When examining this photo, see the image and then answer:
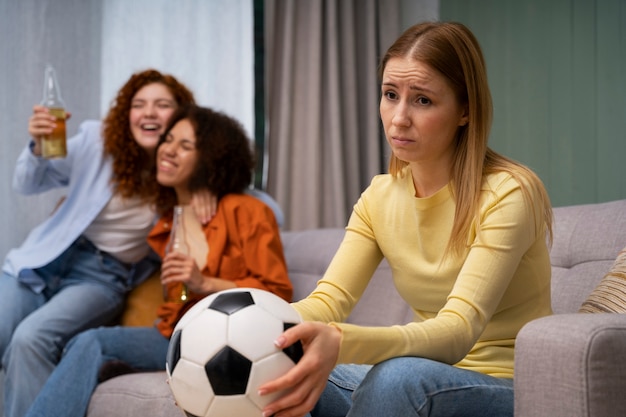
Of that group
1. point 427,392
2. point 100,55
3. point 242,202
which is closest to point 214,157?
point 242,202

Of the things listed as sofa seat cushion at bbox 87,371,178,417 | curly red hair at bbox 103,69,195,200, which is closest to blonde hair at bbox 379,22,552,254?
sofa seat cushion at bbox 87,371,178,417

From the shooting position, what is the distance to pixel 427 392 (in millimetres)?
1292

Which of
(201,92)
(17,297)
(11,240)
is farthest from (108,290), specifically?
(201,92)

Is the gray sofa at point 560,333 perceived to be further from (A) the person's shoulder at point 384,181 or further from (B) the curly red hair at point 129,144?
(B) the curly red hair at point 129,144

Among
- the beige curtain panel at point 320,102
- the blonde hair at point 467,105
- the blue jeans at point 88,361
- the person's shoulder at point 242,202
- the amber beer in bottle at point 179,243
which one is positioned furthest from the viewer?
the beige curtain panel at point 320,102

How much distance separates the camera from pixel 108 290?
108 inches

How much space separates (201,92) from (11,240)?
3.49 ft

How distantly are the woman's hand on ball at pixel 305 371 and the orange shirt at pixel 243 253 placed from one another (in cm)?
121

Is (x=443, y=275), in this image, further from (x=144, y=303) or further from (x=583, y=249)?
(x=144, y=303)

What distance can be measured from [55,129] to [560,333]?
6.37 ft

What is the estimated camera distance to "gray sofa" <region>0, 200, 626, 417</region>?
1216 mm

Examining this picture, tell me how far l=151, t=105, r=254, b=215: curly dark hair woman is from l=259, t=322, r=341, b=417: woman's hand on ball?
1.48m

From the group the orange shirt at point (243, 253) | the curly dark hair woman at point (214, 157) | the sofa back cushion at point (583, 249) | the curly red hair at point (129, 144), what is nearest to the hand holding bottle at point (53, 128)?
the curly red hair at point (129, 144)

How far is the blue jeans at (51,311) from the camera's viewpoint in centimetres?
246
